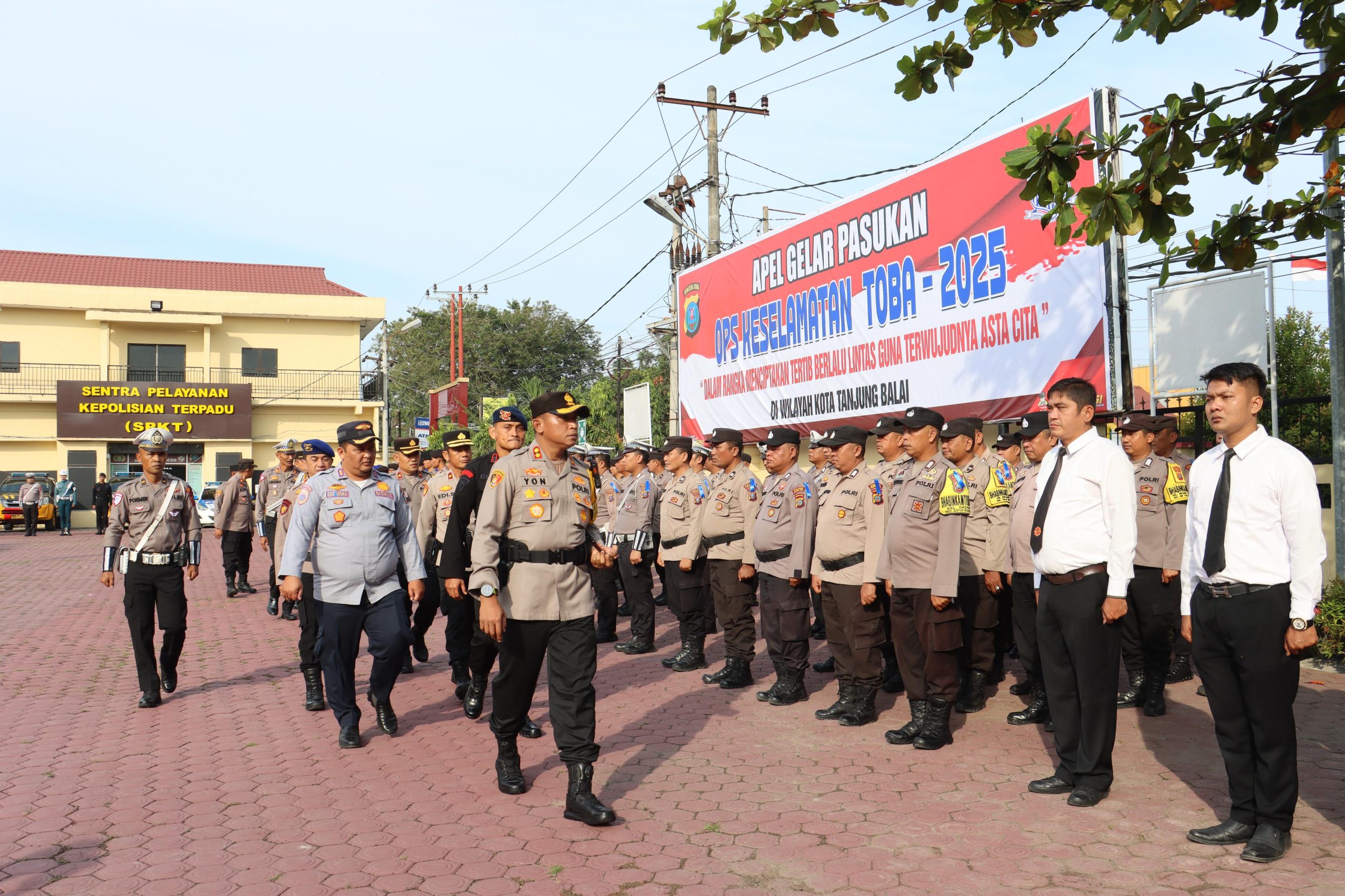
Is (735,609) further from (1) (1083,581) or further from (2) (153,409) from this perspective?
(2) (153,409)

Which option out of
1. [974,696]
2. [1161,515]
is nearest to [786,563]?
[974,696]

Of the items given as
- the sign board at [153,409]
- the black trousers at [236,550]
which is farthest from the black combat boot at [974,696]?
the sign board at [153,409]

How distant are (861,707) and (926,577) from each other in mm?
1132

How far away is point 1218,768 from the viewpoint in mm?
5652

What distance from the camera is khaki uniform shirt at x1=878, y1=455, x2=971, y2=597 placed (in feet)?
20.4

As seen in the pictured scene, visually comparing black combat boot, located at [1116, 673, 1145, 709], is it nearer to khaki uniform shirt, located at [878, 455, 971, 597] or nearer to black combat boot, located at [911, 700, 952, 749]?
black combat boot, located at [911, 700, 952, 749]

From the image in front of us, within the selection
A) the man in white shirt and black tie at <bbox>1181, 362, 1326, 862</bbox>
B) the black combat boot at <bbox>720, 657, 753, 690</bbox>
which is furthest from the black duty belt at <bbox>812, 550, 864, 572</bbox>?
the man in white shirt and black tie at <bbox>1181, 362, 1326, 862</bbox>

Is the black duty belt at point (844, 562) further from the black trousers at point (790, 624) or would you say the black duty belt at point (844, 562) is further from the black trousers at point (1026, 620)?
the black trousers at point (1026, 620)

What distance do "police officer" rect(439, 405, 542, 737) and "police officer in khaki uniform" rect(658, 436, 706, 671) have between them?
1805 mm

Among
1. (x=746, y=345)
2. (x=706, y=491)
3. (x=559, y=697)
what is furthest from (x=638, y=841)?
(x=746, y=345)

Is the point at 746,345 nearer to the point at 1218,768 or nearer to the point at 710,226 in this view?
the point at 710,226

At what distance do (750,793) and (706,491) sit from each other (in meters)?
3.78

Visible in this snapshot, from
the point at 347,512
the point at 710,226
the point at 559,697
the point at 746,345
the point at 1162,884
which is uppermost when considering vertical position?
the point at 710,226

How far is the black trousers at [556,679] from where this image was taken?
5.19 meters
